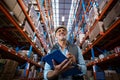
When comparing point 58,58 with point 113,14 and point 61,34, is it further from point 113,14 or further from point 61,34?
point 113,14

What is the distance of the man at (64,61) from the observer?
1218 millimetres

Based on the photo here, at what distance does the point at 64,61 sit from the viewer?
1214 mm

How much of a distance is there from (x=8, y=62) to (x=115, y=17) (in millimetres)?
3106

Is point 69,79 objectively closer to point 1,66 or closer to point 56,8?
point 1,66

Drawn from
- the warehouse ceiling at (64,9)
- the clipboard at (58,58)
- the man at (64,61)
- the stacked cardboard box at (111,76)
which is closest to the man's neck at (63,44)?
the man at (64,61)

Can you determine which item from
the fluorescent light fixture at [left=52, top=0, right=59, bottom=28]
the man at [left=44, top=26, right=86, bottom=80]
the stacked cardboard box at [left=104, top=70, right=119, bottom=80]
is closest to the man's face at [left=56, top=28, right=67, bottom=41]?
the man at [left=44, top=26, right=86, bottom=80]

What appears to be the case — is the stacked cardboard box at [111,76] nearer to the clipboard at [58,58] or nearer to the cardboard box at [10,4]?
the clipboard at [58,58]

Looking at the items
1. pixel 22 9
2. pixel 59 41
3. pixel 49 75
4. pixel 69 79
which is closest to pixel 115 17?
pixel 59 41

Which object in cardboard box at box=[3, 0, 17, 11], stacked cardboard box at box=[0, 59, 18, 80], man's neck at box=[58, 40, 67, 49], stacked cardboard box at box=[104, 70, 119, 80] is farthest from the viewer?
stacked cardboard box at box=[104, 70, 119, 80]

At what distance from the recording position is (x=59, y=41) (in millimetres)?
1839

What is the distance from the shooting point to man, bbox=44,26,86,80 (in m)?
1.22

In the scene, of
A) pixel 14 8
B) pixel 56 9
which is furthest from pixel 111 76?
pixel 56 9

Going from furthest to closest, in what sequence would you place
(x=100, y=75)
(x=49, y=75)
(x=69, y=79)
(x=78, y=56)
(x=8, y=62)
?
1. (x=100, y=75)
2. (x=8, y=62)
3. (x=78, y=56)
4. (x=69, y=79)
5. (x=49, y=75)

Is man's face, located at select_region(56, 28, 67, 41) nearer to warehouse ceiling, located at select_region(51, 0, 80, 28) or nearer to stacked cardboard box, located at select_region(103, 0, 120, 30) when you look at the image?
stacked cardboard box, located at select_region(103, 0, 120, 30)
